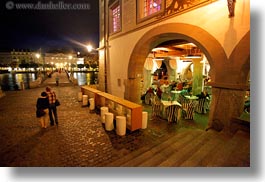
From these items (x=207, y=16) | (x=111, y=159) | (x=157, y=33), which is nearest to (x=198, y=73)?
(x=157, y=33)

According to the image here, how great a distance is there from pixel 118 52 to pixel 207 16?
6490mm

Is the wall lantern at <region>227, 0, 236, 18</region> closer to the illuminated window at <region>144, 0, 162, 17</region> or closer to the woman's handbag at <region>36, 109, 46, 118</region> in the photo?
the illuminated window at <region>144, 0, 162, 17</region>

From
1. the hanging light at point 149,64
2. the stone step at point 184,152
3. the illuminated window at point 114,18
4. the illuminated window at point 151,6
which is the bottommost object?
the stone step at point 184,152

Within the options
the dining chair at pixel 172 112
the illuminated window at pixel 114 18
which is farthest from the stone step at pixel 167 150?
the illuminated window at pixel 114 18

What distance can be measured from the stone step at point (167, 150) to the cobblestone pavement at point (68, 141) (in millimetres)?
719

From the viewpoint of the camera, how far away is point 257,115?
3100mm

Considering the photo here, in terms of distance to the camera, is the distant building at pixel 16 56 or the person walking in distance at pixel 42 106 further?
the distant building at pixel 16 56

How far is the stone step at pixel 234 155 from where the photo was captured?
2844 millimetres

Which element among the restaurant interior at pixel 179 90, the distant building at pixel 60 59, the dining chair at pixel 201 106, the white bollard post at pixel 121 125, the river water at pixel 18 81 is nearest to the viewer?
the white bollard post at pixel 121 125

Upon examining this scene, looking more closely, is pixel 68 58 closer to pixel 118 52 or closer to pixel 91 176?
pixel 118 52

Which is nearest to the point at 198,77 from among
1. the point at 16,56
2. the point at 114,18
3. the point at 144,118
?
the point at 144,118

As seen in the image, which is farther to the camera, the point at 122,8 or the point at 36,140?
the point at 122,8

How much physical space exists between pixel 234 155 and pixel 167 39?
616 centimetres

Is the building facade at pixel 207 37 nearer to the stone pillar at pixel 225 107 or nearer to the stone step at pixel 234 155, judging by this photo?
the stone pillar at pixel 225 107
